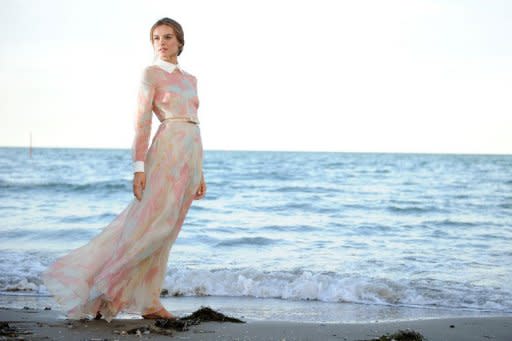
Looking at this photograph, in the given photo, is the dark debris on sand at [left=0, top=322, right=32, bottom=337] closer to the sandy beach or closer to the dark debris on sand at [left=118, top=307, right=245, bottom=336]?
the sandy beach

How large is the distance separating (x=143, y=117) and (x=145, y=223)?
0.65 metres

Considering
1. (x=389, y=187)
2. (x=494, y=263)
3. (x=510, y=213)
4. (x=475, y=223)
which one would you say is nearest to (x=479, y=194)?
(x=389, y=187)

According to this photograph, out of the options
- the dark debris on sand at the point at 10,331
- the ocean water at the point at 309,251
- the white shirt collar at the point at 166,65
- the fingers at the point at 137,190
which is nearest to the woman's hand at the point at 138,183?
the fingers at the point at 137,190

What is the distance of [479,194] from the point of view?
798 inches

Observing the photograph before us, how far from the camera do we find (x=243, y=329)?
3977mm

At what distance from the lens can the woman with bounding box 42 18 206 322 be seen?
3.82 m

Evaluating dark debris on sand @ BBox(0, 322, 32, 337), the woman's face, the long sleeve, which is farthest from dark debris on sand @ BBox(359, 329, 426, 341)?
the woman's face

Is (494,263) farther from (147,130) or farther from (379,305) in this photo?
(147,130)

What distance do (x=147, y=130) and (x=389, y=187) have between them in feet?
63.3

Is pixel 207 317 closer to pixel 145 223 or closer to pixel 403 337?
pixel 145 223

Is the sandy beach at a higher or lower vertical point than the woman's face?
lower

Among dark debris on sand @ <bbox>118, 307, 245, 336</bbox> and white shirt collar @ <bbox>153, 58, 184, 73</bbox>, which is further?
white shirt collar @ <bbox>153, 58, 184, 73</bbox>

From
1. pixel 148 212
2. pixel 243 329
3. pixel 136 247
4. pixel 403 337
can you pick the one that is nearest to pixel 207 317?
pixel 243 329

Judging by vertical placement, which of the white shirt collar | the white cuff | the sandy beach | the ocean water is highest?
the white shirt collar
